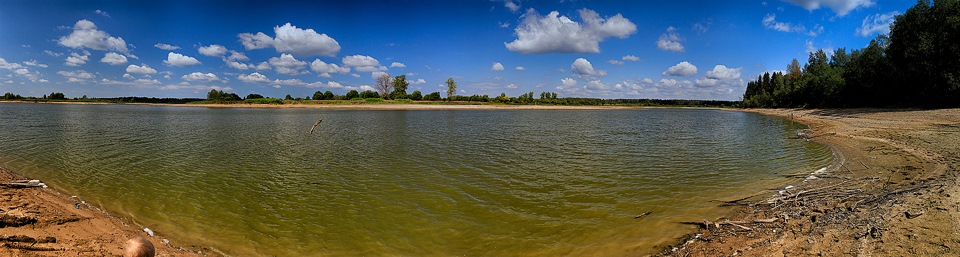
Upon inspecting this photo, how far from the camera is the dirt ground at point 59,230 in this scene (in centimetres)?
586

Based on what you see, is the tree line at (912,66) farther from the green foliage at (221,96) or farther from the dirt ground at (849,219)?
the green foliage at (221,96)

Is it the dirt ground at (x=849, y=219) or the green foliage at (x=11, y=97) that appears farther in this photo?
the green foliage at (x=11, y=97)

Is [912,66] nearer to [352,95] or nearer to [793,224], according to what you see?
[793,224]

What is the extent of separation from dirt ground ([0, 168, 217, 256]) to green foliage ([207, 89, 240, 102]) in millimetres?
146287

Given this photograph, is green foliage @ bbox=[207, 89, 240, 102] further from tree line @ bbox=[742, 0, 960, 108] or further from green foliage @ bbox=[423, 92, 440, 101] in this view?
tree line @ bbox=[742, 0, 960, 108]

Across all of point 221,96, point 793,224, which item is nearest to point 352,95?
point 221,96

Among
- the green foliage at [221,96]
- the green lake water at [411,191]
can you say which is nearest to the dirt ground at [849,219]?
the green lake water at [411,191]

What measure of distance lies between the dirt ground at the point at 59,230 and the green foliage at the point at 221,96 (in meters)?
146

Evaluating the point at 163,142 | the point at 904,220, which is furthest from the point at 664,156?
the point at 163,142

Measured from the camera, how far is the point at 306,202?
34.4ft

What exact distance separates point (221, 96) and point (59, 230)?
15995cm

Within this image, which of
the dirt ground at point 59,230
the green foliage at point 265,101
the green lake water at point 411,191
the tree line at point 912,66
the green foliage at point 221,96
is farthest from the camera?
the green foliage at point 221,96

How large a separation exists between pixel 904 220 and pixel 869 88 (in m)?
68.3

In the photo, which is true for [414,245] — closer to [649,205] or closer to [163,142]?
[649,205]
